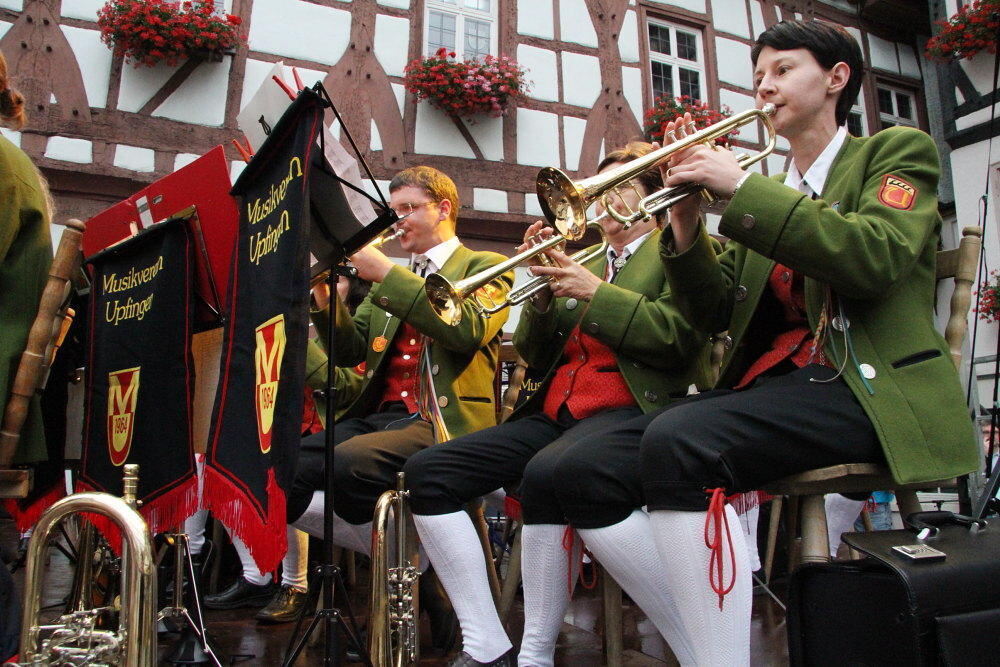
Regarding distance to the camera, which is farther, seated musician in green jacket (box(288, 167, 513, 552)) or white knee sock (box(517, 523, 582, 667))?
seated musician in green jacket (box(288, 167, 513, 552))

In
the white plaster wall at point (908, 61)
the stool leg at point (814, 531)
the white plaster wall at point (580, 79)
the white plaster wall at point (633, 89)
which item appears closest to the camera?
the stool leg at point (814, 531)

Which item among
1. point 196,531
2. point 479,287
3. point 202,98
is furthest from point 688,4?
point 196,531

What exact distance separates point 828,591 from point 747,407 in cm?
35

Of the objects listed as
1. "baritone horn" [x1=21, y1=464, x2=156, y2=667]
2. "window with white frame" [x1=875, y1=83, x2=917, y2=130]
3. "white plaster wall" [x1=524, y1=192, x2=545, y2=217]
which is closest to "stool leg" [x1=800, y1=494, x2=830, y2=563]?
"baritone horn" [x1=21, y1=464, x2=156, y2=667]

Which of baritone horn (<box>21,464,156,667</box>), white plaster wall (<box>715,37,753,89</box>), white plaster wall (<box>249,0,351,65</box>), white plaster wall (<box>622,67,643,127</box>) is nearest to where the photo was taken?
baritone horn (<box>21,464,156,667</box>)

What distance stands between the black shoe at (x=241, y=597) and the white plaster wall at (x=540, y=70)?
577cm

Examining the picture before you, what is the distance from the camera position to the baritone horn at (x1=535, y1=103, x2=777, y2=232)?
6.04 ft

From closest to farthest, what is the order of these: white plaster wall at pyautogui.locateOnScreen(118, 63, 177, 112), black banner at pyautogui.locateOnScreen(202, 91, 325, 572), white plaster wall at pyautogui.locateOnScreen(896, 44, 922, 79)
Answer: black banner at pyautogui.locateOnScreen(202, 91, 325, 572), white plaster wall at pyautogui.locateOnScreen(118, 63, 177, 112), white plaster wall at pyautogui.locateOnScreen(896, 44, 922, 79)

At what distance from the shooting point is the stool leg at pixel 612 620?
5.74ft

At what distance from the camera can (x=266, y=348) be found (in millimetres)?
1745

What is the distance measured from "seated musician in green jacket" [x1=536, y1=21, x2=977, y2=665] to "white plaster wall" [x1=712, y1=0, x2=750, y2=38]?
7772 mm

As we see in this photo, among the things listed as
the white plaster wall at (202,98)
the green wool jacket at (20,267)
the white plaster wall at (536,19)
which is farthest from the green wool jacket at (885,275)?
the white plaster wall at (536,19)

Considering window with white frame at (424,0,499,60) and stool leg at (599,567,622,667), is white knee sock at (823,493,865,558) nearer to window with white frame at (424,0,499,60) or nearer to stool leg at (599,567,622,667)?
stool leg at (599,567,622,667)

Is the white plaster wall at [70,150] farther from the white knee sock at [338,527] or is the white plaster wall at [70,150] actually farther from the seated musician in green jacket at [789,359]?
the seated musician in green jacket at [789,359]
